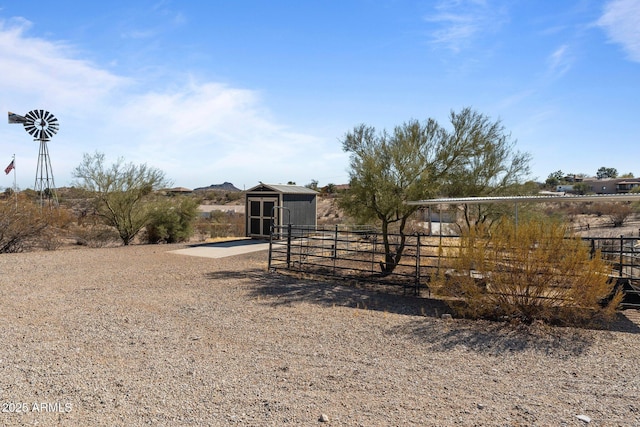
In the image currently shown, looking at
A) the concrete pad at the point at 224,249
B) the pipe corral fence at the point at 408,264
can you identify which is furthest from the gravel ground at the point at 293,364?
the concrete pad at the point at 224,249

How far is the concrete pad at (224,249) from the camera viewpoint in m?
16.1

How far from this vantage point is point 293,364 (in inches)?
204

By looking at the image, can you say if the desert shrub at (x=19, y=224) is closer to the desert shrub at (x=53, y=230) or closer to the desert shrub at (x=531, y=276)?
the desert shrub at (x=53, y=230)

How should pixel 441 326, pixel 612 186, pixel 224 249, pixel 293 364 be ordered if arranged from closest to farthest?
pixel 293 364
pixel 441 326
pixel 224 249
pixel 612 186

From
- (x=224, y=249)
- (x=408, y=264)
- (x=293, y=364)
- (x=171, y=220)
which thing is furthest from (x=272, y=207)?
(x=293, y=364)

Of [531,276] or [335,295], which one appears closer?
[531,276]

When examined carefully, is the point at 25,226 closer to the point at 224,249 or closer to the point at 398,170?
the point at 224,249

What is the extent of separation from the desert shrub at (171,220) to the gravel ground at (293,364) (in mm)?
11610

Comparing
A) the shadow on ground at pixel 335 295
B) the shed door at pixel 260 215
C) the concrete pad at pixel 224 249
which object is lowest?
the shadow on ground at pixel 335 295

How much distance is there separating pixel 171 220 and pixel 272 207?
16.1 feet

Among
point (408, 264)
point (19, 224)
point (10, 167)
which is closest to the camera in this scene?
point (408, 264)

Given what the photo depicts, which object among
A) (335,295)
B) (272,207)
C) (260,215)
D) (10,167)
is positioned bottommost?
(335,295)

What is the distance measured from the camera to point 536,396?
430cm

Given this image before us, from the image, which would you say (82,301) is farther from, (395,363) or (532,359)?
(532,359)
